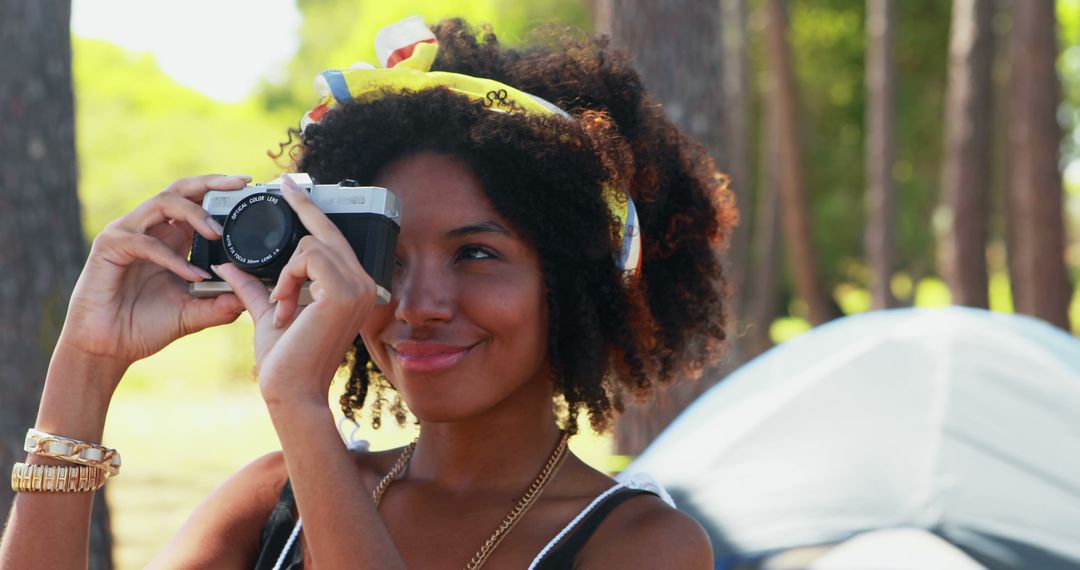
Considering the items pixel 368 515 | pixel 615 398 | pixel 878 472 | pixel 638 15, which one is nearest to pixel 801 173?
pixel 638 15

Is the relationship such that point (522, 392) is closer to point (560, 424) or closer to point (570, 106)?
point (560, 424)

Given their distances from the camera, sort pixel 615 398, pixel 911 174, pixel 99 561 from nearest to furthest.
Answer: pixel 615 398 < pixel 99 561 < pixel 911 174

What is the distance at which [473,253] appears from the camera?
2008 mm

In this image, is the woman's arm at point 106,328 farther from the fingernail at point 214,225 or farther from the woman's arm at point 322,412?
the woman's arm at point 322,412

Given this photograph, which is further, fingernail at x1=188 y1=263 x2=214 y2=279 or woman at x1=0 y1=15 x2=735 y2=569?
fingernail at x1=188 y1=263 x2=214 y2=279

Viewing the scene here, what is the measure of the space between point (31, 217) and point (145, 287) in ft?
4.74

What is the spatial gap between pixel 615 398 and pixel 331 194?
0.78 meters

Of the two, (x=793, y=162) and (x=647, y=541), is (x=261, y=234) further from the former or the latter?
(x=793, y=162)

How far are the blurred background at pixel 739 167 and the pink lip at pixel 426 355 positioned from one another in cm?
68

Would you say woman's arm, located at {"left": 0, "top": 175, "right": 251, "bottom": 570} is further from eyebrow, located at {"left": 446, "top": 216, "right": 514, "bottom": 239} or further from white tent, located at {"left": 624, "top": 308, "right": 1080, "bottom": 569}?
white tent, located at {"left": 624, "top": 308, "right": 1080, "bottom": 569}

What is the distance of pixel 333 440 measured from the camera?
167 centimetres

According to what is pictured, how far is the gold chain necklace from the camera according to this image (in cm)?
204

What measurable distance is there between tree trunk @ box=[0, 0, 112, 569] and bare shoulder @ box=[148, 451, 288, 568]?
4.37 feet

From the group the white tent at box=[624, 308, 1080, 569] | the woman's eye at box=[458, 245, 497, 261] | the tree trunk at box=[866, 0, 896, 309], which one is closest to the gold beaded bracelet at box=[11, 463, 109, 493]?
the woman's eye at box=[458, 245, 497, 261]
